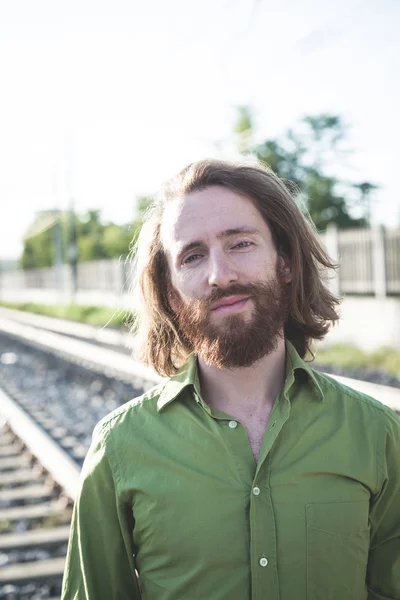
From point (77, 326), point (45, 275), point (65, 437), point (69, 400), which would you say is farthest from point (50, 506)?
point (45, 275)

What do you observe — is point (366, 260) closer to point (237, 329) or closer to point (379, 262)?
point (379, 262)

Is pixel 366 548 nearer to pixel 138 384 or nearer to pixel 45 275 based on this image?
pixel 138 384

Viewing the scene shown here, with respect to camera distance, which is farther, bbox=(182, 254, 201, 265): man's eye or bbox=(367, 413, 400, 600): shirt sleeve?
bbox=(182, 254, 201, 265): man's eye

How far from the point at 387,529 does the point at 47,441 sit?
5.15 metres

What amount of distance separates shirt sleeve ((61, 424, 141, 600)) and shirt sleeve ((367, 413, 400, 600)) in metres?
0.73

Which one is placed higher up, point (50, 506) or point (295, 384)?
point (295, 384)

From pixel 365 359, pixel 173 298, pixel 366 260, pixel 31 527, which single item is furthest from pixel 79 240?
pixel 173 298

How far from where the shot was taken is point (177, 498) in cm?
198

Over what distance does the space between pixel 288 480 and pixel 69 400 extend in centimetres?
870

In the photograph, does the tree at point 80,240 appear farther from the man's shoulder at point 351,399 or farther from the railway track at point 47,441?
the man's shoulder at point 351,399

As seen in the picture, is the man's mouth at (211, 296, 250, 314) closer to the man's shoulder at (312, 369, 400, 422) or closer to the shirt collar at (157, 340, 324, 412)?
the shirt collar at (157, 340, 324, 412)

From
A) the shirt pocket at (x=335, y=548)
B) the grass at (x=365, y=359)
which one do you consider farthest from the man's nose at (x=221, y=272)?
the grass at (x=365, y=359)

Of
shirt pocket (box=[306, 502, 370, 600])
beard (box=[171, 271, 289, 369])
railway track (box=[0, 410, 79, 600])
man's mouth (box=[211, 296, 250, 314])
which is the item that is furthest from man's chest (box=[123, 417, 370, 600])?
railway track (box=[0, 410, 79, 600])

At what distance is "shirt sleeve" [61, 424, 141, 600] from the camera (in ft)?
6.72
